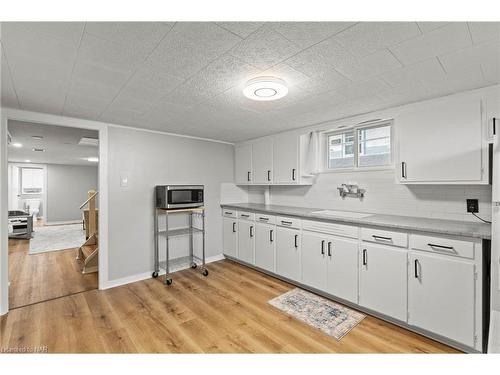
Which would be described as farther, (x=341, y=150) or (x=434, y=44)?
(x=341, y=150)

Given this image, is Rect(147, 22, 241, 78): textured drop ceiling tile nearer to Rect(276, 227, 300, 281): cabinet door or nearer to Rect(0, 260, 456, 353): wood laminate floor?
Rect(0, 260, 456, 353): wood laminate floor

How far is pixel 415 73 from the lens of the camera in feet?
5.92

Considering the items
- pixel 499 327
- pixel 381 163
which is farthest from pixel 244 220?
pixel 499 327

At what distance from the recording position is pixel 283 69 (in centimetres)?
172

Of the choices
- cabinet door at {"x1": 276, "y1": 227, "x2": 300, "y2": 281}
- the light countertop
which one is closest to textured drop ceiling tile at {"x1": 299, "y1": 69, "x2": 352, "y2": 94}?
the light countertop

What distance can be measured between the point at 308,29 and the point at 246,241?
3097 millimetres

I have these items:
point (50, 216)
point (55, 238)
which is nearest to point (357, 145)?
point (55, 238)

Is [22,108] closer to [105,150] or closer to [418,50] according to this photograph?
[105,150]

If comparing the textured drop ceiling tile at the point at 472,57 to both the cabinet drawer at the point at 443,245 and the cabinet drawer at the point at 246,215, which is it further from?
the cabinet drawer at the point at 246,215

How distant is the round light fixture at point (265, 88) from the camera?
1.81 metres

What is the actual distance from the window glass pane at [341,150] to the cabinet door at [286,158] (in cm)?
48

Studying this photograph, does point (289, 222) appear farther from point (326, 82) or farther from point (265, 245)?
point (326, 82)

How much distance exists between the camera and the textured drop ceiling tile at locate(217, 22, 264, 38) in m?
1.23

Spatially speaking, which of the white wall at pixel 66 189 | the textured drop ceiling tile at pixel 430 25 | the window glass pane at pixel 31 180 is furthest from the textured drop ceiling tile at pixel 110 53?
the window glass pane at pixel 31 180
